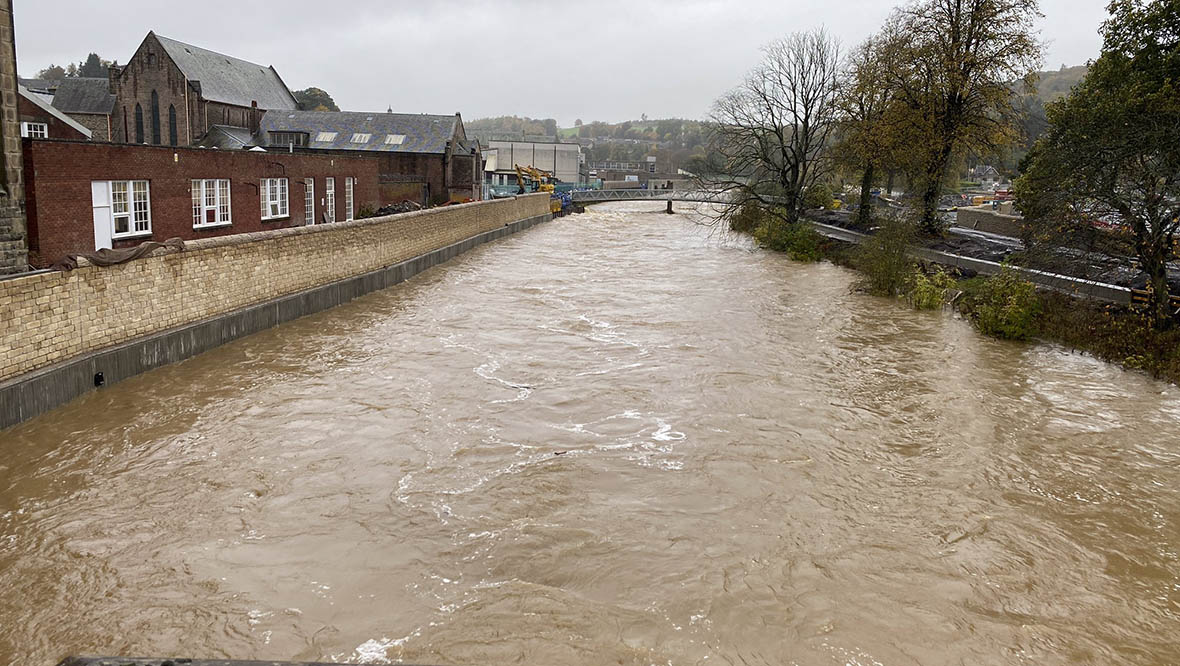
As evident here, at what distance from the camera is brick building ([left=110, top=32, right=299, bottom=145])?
54.1 m

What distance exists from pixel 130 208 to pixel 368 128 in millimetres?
33285

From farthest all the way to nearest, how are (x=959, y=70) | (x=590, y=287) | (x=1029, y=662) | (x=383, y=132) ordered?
(x=383, y=132) → (x=959, y=70) → (x=590, y=287) → (x=1029, y=662)

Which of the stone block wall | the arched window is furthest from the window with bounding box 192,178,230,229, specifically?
the arched window

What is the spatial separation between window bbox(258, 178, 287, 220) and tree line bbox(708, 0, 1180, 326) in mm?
19709

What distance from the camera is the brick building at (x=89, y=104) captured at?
57.0 m

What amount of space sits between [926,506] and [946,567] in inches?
60.0

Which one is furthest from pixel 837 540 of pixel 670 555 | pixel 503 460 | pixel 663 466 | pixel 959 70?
pixel 959 70

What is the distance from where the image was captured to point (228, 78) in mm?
58375

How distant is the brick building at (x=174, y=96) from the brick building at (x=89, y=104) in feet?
2.21

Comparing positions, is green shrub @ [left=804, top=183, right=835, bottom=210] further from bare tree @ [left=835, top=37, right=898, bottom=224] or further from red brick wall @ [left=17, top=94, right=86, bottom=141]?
red brick wall @ [left=17, top=94, right=86, bottom=141]

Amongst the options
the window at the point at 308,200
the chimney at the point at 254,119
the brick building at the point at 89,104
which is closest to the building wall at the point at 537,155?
the chimney at the point at 254,119

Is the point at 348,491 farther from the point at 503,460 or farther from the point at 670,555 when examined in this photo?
the point at 670,555

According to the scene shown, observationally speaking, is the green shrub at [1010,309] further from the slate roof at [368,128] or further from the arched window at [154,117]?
the arched window at [154,117]

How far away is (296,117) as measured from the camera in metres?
56.4
